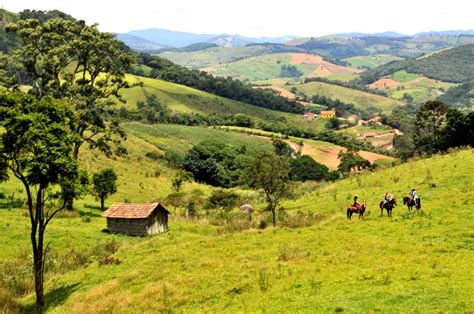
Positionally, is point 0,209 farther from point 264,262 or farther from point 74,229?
point 264,262

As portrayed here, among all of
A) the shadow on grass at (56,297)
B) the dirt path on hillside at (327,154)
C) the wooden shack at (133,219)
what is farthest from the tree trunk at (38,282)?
A: the dirt path on hillside at (327,154)

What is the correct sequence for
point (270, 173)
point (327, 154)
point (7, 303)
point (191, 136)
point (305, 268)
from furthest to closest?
point (191, 136) < point (327, 154) < point (270, 173) < point (7, 303) < point (305, 268)

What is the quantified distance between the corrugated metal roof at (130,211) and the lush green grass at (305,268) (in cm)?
374

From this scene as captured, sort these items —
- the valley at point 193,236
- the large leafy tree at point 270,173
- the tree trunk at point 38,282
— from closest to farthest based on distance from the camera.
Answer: the valley at point 193,236, the tree trunk at point 38,282, the large leafy tree at point 270,173

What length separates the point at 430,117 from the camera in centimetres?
10219

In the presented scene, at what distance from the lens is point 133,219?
45125 millimetres

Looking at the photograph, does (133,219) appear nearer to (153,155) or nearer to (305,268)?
(305,268)

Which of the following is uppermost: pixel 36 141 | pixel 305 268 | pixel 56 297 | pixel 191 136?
pixel 36 141

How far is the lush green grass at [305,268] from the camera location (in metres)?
19.2

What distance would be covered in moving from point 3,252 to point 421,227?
31.3 metres

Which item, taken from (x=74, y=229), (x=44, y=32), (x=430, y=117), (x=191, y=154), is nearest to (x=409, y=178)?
(x=74, y=229)

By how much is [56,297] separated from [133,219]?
707 inches

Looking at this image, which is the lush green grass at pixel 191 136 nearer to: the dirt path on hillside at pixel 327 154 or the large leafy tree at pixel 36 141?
the dirt path on hillside at pixel 327 154

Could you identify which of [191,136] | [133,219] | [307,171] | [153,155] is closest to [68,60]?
[133,219]
